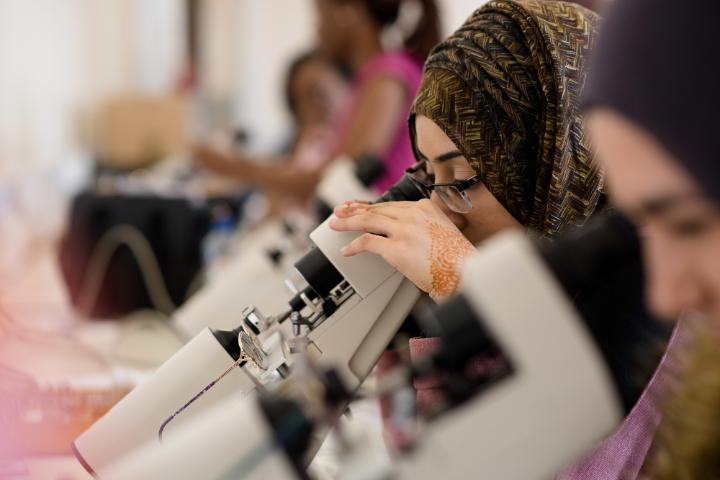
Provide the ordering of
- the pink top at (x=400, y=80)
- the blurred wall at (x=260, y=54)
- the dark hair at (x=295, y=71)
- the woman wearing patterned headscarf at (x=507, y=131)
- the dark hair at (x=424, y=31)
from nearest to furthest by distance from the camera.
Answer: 1. the woman wearing patterned headscarf at (x=507, y=131)
2. the pink top at (x=400, y=80)
3. the dark hair at (x=424, y=31)
4. the dark hair at (x=295, y=71)
5. the blurred wall at (x=260, y=54)

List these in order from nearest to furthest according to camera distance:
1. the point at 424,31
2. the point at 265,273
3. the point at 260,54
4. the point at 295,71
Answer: the point at 265,273 < the point at 424,31 < the point at 295,71 < the point at 260,54

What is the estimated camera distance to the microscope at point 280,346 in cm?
78

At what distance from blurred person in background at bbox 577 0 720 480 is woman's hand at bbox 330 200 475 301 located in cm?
30

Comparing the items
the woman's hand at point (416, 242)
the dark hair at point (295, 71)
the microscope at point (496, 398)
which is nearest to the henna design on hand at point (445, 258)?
the woman's hand at point (416, 242)

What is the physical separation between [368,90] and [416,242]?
1.13 meters

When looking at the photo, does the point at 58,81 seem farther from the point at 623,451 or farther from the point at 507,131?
the point at 623,451

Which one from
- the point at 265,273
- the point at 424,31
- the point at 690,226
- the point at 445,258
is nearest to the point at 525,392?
the point at 690,226

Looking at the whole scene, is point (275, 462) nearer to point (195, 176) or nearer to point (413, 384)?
point (413, 384)

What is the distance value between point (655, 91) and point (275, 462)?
30 cm

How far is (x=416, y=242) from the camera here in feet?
2.63

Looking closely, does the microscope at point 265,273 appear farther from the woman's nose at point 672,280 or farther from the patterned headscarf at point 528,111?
the woman's nose at point 672,280

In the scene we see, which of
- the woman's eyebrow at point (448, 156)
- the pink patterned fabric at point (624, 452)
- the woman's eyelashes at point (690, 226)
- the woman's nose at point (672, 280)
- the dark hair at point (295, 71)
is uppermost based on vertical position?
the woman's eyelashes at point (690, 226)

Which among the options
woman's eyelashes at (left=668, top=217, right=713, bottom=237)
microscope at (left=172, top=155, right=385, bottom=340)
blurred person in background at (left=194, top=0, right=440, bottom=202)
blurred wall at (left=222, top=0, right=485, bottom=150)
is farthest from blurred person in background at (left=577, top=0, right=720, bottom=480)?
blurred wall at (left=222, top=0, right=485, bottom=150)

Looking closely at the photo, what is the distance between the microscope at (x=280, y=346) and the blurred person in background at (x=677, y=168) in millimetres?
317
